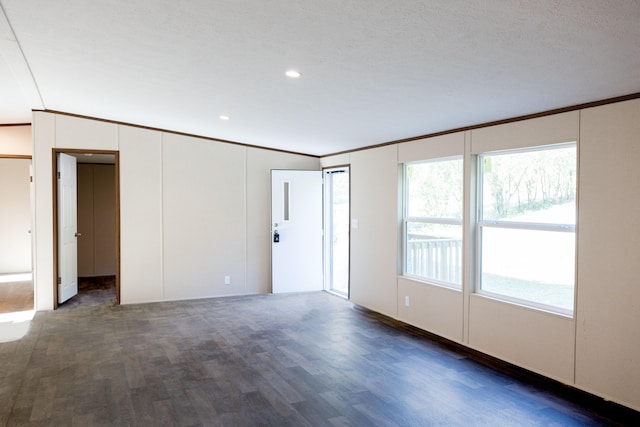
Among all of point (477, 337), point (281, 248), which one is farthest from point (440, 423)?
point (281, 248)

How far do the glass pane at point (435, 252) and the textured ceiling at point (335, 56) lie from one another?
110 cm

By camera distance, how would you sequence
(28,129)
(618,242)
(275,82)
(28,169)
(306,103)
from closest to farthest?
(618,242)
(275,82)
(306,103)
(28,129)
(28,169)

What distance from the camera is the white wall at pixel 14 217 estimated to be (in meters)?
9.10

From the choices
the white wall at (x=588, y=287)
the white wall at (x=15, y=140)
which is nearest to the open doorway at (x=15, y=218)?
the white wall at (x=15, y=140)

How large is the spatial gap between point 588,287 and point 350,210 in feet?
11.8

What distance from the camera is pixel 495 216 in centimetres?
433

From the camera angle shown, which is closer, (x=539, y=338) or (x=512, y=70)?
(x=512, y=70)

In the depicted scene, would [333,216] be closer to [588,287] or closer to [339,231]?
[339,231]

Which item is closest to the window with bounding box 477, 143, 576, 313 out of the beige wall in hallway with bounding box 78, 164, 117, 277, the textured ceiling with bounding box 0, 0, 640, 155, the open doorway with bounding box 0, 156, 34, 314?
the textured ceiling with bounding box 0, 0, 640, 155

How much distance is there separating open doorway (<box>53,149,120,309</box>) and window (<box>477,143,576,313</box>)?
16.1 feet

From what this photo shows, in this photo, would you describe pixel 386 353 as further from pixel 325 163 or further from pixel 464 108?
pixel 325 163

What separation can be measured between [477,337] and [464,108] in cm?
216

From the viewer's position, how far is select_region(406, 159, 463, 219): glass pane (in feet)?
15.8

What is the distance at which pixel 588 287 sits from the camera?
3.40 meters
